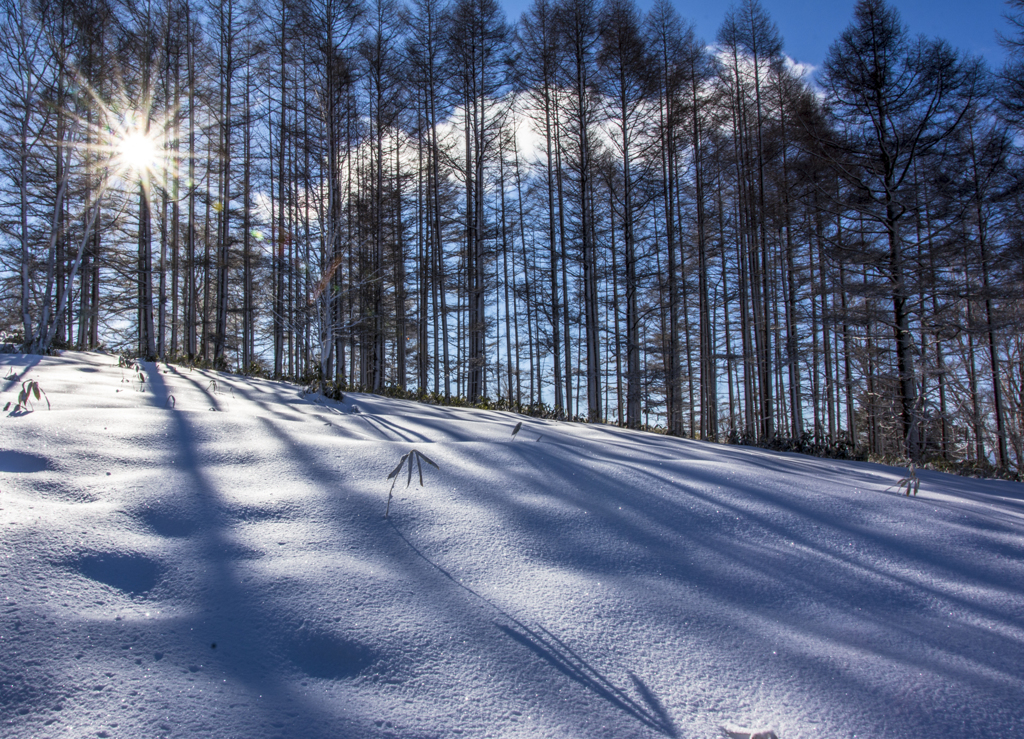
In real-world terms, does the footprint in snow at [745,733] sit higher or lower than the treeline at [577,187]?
lower

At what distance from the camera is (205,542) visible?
1.26 metres

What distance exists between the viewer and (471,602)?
1097 mm

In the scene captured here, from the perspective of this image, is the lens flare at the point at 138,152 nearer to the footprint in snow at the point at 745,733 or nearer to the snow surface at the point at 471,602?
the snow surface at the point at 471,602

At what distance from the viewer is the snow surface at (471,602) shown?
0.78m

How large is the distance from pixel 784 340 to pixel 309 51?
39.7 ft

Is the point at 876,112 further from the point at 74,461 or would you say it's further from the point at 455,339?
the point at 455,339

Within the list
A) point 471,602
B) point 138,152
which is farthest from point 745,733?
point 138,152

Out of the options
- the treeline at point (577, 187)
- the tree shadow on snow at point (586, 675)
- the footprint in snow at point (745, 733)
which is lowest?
the footprint in snow at point (745, 733)

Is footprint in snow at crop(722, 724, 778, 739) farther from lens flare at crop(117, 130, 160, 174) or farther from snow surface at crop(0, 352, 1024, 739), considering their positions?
lens flare at crop(117, 130, 160, 174)

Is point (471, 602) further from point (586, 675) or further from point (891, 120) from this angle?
point (891, 120)

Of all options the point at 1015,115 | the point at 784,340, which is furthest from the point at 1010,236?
the point at 784,340

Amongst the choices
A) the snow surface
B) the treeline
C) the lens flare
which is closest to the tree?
the treeline

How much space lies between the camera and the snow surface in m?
0.78

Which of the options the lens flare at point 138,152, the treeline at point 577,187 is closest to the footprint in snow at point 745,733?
the treeline at point 577,187
